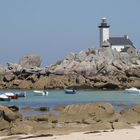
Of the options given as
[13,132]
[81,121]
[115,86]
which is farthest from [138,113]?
[115,86]

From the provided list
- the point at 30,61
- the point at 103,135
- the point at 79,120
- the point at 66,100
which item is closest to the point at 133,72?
the point at 30,61

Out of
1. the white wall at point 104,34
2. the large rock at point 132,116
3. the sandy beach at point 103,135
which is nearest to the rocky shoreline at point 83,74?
the white wall at point 104,34

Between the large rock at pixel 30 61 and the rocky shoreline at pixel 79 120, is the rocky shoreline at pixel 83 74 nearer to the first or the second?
the large rock at pixel 30 61

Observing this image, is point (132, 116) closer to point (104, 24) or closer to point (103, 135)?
point (103, 135)

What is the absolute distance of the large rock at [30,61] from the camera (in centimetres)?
13138

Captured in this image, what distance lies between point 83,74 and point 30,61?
2459 cm

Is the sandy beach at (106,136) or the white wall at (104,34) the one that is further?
the white wall at (104,34)

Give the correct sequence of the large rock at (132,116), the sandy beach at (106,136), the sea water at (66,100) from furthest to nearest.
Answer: the sea water at (66,100)
the large rock at (132,116)
the sandy beach at (106,136)

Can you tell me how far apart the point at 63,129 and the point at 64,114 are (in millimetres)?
6657

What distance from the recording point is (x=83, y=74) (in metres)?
112

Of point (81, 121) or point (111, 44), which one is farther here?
point (111, 44)

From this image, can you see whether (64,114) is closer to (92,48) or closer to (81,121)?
(81,121)

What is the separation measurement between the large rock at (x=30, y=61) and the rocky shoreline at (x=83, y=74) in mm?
5090

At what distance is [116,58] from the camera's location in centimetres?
12131
